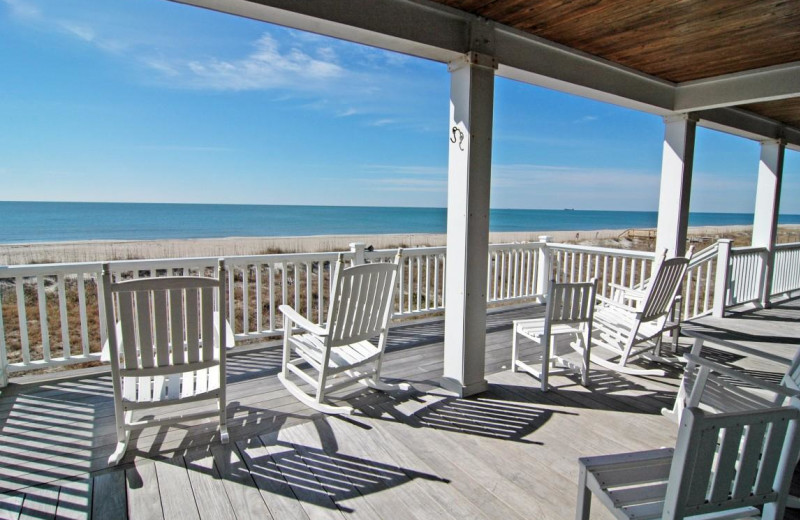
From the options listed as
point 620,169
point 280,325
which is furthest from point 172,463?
point 620,169

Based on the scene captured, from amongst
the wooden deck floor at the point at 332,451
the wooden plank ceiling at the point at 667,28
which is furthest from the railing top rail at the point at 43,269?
the wooden plank ceiling at the point at 667,28

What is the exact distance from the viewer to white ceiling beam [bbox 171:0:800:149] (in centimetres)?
228

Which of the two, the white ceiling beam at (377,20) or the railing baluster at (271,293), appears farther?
the railing baluster at (271,293)

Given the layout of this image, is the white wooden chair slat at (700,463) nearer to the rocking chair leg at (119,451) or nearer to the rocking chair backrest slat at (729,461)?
the rocking chair backrest slat at (729,461)

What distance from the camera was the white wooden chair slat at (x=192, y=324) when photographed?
6.98 ft

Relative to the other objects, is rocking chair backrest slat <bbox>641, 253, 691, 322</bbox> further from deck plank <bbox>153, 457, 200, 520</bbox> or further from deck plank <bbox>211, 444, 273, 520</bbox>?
deck plank <bbox>153, 457, 200, 520</bbox>

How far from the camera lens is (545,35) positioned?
306 cm

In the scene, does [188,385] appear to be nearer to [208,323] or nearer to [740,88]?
[208,323]

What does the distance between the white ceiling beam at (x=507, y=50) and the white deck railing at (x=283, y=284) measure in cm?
169

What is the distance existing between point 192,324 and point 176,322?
0.08m

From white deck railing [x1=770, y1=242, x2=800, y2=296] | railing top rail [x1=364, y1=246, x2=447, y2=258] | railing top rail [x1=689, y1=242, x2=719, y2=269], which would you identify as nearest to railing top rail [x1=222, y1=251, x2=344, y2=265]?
railing top rail [x1=364, y1=246, x2=447, y2=258]

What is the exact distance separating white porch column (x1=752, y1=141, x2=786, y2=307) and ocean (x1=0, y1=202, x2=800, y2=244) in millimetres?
26303

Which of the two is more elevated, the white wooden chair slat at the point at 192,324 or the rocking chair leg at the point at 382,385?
the white wooden chair slat at the point at 192,324

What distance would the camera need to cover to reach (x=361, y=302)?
2.78 m
